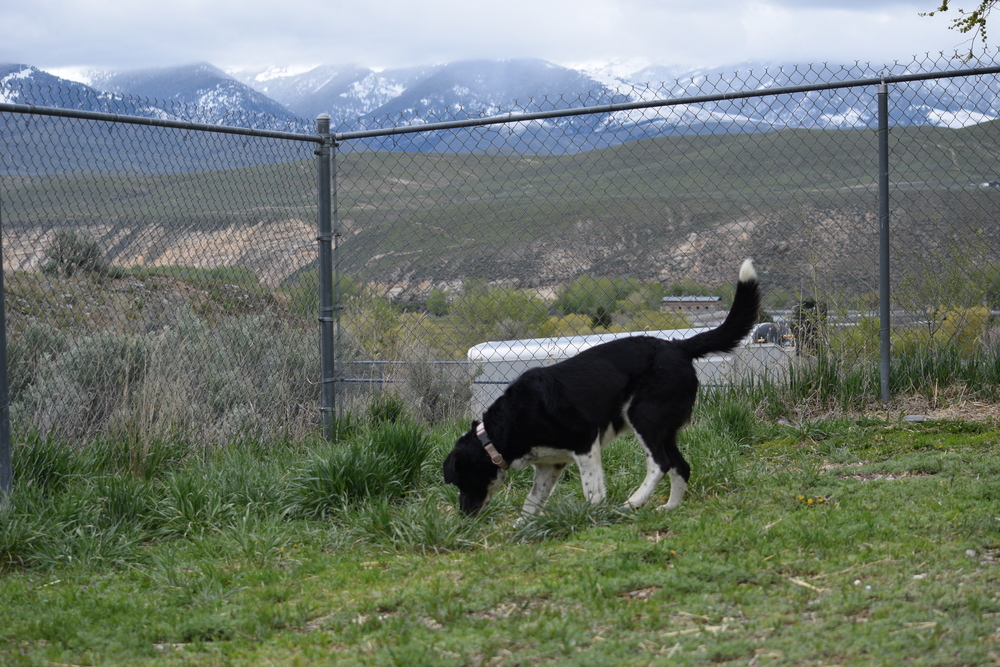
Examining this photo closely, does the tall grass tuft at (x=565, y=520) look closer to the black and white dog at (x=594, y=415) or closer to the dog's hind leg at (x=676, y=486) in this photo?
the black and white dog at (x=594, y=415)

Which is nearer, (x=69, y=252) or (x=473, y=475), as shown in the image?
(x=473, y=475)

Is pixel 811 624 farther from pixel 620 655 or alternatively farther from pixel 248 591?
pixel 248 591

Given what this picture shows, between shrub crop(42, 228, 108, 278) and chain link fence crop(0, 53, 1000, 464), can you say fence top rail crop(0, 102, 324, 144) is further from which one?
shrub crop(42, 228, 108, 278)

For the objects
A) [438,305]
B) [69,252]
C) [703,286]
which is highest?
[69,252]

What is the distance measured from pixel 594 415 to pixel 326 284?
2739mm

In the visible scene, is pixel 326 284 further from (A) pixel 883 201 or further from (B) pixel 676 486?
(A) pixel 883 201

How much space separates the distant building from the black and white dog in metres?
3.67

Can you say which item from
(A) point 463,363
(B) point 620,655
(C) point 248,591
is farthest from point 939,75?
(C) point 248,591

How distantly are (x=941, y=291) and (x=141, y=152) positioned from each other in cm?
594

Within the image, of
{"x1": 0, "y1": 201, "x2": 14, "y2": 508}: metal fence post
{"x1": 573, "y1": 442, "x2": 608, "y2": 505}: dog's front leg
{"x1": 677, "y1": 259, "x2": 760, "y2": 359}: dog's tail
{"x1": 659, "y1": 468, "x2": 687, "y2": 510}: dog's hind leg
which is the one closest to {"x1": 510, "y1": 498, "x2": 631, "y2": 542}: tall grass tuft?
{"x1": 573, "y1": 442, "x2": 608, "y2": 505}: dog's front leg

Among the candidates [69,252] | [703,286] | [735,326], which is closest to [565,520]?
[735,326]

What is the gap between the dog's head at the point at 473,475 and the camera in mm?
4375

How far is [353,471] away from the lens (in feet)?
15.5

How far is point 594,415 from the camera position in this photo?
4312mm
